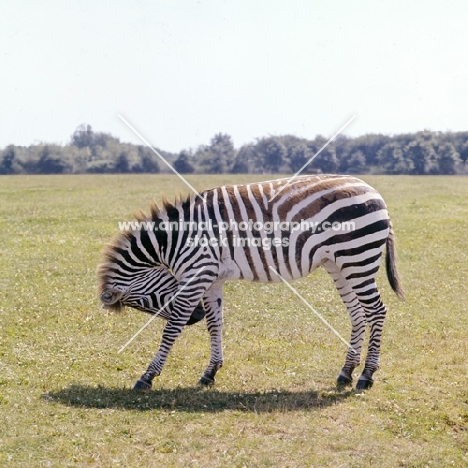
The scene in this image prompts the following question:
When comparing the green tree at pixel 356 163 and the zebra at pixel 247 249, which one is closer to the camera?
the zebra at pixel 247 249

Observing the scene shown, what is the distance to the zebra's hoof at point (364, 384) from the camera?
8164 millimetres

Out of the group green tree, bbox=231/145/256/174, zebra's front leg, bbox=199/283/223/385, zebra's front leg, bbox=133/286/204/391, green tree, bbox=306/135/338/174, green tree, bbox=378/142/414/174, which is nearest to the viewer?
zebra's front leg, bbox=133/286/204/391

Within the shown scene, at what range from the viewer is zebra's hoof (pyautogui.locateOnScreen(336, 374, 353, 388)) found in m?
8.38

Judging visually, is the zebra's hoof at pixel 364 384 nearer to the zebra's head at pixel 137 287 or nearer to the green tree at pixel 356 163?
the zebra's head at pixel 137 287

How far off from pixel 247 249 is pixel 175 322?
1.33 meters

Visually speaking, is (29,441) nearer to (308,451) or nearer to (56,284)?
(308,451)

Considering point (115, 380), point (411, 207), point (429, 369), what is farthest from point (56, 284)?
point (411, 207)

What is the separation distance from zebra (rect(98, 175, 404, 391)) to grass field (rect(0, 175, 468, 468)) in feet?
1.57

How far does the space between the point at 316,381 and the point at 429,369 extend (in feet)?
5.50

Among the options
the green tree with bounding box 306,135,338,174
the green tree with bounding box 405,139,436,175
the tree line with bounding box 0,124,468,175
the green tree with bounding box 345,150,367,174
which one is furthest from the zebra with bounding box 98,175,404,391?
the green tree with bounding box 405,139,436,175

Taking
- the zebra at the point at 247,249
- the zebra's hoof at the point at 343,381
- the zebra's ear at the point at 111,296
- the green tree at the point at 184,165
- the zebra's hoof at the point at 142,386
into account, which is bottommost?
the zebra's hoof at the point at 343,381

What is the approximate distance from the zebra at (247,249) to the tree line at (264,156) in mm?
41215

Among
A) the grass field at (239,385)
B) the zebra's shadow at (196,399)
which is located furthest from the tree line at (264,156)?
the zebra's shadow at (196,399)

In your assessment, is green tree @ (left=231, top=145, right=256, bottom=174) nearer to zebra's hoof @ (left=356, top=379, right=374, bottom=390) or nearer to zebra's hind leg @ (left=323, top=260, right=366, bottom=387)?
zebra's hind leg @ (left=323, top=260, right=366, bottom=387)
